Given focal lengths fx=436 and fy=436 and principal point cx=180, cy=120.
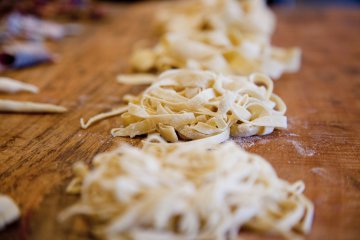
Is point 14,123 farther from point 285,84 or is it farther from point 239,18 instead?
point 239,18

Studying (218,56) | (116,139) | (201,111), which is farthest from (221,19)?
(116,139)

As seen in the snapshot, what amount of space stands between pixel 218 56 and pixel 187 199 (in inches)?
42.6

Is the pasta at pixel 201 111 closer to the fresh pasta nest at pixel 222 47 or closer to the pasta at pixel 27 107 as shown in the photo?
the pasta at pixel 27 107

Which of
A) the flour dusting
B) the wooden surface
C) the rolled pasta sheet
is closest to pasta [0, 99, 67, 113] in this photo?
the wooden surface

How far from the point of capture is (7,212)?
1.04 meters

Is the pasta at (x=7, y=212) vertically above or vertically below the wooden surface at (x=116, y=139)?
above

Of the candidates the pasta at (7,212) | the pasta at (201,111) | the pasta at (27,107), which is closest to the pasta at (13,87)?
the pasta at (27,107)

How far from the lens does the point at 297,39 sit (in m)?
2.68

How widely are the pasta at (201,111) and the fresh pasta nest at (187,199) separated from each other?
0.93 ft

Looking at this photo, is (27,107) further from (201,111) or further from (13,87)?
(201,111)

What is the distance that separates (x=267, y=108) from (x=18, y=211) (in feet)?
2.76

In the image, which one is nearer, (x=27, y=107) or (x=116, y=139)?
(x=116, y=139)

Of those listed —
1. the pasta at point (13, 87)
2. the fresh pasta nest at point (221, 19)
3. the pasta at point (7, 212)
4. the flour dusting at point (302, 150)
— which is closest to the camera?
the pasta at point (7, 212)

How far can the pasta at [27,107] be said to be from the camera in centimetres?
163
